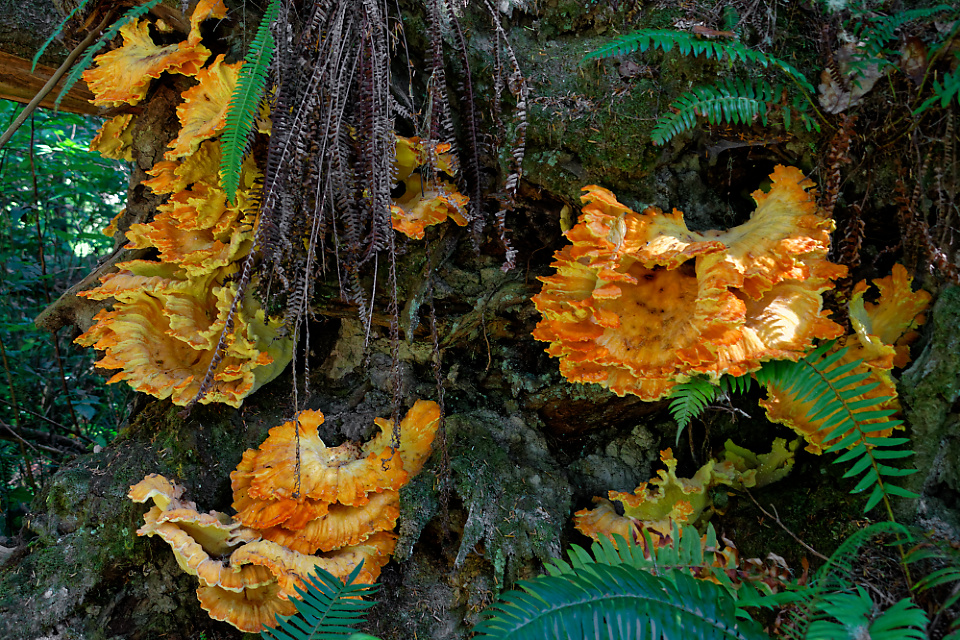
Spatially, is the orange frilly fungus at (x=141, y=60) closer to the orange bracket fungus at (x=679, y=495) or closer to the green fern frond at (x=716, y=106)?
the green fern frond at (x=716, y=106)

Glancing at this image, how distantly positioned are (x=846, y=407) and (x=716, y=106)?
58.6 inches

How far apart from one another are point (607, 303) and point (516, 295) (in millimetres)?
759

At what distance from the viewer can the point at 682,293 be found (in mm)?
2684

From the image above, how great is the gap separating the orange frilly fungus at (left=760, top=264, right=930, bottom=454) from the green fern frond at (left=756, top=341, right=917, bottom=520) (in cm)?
4

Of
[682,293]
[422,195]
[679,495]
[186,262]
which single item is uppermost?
[422,195]

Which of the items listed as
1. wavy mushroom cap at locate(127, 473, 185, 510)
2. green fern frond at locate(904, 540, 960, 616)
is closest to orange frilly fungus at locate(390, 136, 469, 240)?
wavy mushroom cap at locate(127, 473, 185, 510)

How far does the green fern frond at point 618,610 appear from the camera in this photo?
6.05 ft

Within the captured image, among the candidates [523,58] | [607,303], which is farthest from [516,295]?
[523,58]

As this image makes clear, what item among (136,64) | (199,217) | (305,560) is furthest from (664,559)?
(136,64)

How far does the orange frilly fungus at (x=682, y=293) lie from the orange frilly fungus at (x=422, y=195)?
2.19 feet

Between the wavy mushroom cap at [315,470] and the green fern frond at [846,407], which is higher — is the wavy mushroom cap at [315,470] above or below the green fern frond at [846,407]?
below

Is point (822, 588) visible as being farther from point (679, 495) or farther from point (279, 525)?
point (279, 525)

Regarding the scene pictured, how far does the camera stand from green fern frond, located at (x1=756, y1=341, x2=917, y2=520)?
85.4 inches

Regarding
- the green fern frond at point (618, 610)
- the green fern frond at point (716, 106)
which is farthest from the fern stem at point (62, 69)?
the green fern frond at point (618, 610)
